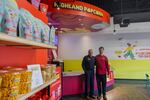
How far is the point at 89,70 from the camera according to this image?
267 inches

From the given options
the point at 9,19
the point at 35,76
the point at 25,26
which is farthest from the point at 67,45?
the point at 9,19

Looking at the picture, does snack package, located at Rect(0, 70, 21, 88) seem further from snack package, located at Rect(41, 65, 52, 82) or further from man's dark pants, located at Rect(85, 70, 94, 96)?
man's dark pants, located at Rect(85, 70, 94, 96)

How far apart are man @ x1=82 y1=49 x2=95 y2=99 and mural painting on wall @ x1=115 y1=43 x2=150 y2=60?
222 inches

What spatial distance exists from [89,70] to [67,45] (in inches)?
253

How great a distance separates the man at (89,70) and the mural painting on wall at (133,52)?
18.5ft

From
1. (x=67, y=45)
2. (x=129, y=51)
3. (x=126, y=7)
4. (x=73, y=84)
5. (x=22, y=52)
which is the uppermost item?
(x=126, y=7)

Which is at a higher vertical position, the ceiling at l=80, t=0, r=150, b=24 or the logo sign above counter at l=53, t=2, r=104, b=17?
the ceiling at l=80, t=0, r=150, b=24

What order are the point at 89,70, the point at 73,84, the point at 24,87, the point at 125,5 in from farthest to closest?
1. the point at 125,5
2. the point at 73,84
3. the point at 89,70
4. the point at 24,87

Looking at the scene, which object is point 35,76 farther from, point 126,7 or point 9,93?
point 126,7

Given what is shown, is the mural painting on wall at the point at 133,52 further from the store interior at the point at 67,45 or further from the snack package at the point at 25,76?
the snack package at the point at 25,76

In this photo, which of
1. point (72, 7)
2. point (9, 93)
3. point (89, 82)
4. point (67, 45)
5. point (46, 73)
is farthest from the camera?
point (67, 45)

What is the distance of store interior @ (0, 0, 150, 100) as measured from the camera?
1449 mm

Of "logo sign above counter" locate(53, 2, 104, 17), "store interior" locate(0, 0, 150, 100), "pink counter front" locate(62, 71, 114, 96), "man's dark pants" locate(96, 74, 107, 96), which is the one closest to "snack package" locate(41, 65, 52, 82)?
"store interior" locate(0, 0, 150, 100)

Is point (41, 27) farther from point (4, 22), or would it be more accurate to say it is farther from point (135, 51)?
point (135, 51)
